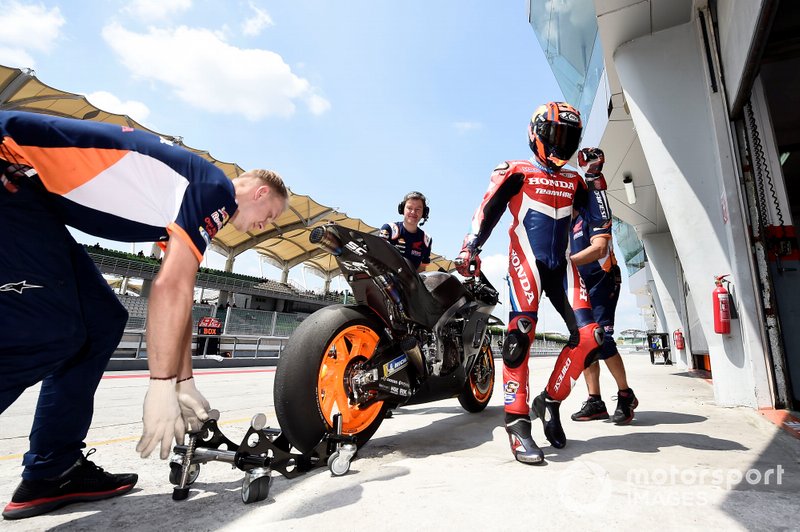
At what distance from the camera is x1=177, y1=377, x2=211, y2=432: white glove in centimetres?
142

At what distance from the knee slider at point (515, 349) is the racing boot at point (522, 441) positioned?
13.1 inches

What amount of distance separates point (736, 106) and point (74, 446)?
20.8ft

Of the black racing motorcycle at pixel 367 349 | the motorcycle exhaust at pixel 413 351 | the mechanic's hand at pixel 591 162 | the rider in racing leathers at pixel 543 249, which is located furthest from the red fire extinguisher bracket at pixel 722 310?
the motorcycle exhaust at pixel 413 351

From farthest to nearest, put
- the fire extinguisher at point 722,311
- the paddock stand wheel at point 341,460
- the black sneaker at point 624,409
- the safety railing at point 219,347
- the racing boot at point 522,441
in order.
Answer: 1. the safety railing at point 219,347
2. the fire extinguisher at point 722,311
3. the black sneaker at point 624,409
4. the racing boot at point 522,441
5. the paddock stand wheel at point 341,460

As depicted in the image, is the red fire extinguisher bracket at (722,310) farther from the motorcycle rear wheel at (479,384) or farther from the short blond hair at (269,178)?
the short blond hair at (269,178)

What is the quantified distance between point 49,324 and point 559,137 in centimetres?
292

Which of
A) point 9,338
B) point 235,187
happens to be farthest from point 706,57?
point 9,338

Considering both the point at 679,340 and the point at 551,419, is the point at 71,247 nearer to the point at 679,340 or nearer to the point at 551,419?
the point at 551,419

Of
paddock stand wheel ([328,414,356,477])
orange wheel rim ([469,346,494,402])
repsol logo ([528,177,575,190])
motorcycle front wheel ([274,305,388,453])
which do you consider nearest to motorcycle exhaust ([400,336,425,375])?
motorcycle front wheel ([274,305,388,453])

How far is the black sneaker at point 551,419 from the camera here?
249cm

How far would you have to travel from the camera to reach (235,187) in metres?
1.67

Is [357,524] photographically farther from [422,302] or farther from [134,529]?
[422,302]

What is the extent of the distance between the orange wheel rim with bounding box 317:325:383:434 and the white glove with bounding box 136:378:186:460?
33.2 inches

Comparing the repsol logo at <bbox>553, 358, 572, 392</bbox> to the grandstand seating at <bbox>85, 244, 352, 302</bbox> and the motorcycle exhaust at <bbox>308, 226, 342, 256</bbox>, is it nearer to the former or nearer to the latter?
the motorcycle exhaust at <bbox>308, 226, 342, 256</bbox>
